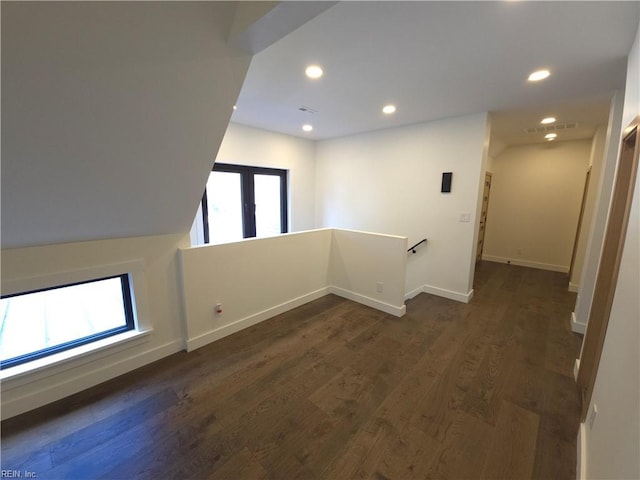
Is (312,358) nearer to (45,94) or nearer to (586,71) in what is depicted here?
(45,94)

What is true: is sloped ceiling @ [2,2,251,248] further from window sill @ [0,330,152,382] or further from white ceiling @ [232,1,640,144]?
window sill @ [0,330,152,382]

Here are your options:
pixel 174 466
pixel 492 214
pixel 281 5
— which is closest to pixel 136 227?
pixel 174 466

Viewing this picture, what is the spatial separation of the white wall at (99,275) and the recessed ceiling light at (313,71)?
187 cm

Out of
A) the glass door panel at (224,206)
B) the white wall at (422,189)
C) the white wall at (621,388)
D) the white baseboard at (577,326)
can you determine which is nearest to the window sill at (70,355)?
the glass door panel at (224,206)

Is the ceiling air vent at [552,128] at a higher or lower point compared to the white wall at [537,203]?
higher

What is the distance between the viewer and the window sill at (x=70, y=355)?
1712 mm

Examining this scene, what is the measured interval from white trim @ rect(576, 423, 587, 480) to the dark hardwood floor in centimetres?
4

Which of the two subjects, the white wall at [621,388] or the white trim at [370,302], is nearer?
the white wall at [621,388]

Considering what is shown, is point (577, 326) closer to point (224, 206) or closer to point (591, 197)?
point (591, 197)

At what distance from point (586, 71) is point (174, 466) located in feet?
13.6

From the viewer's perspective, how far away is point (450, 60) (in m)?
2.00

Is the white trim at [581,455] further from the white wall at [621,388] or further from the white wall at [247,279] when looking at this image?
the white wall at [247,279]

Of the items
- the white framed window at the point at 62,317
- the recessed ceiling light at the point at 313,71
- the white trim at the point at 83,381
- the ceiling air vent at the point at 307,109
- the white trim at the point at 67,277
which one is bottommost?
the white trim at the point at 83,381

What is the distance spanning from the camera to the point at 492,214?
5.75 m
